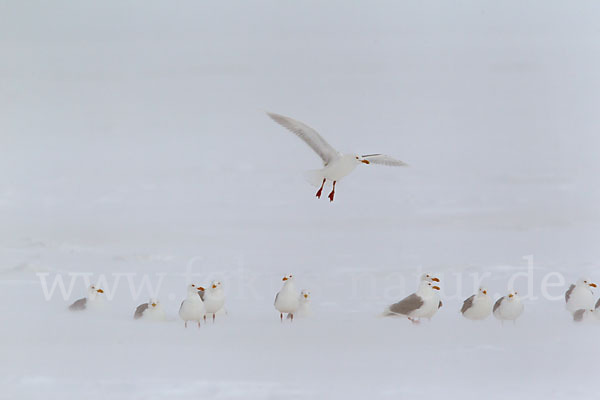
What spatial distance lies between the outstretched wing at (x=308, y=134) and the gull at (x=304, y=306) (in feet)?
1.72

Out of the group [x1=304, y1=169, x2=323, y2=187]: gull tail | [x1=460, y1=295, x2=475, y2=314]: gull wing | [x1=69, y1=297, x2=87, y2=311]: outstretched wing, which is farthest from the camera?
[x1=304, y1=169, x2=323, y2=187]: gull tail

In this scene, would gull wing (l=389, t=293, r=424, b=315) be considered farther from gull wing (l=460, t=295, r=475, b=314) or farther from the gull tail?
the gull tail

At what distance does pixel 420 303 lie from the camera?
339 centimetres

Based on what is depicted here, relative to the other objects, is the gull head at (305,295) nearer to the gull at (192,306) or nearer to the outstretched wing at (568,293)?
the gull at (192,306)

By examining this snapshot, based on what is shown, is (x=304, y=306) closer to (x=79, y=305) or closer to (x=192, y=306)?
(x=192, y=306)

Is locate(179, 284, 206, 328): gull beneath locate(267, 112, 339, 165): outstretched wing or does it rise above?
beneath

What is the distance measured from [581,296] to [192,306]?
4.65 ft

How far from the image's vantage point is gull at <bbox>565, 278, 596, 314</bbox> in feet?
11.5

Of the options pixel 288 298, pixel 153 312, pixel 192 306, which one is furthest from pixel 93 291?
pixel 288 298

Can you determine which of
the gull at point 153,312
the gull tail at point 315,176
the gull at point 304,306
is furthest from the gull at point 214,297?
the gull tail at point 315,176

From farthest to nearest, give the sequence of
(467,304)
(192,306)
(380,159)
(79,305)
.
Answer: (380,159) < (79,305) < (467,304) < (192,306)

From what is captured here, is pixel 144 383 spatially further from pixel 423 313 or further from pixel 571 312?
pixel 571 312

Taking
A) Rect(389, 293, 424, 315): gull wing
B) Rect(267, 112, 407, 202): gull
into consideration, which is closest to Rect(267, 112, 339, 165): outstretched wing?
Rect(267, 112, 407, 202): gull

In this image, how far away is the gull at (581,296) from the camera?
3502 mm
